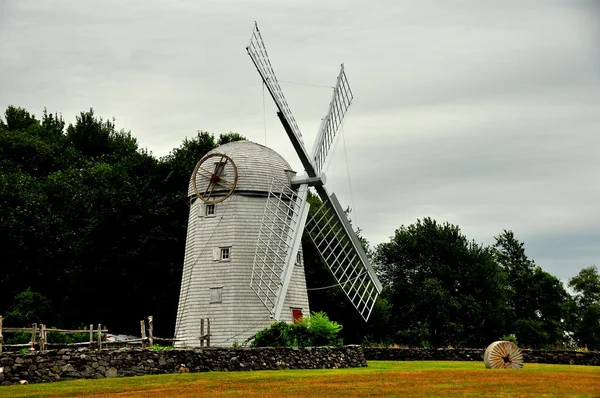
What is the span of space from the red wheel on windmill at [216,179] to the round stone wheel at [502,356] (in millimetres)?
15525

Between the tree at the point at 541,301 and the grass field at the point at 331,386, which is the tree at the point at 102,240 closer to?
the grass field at the point at 331,386

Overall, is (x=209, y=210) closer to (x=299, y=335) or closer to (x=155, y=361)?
(x=299, y=335)

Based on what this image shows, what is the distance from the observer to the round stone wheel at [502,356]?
1188 inches

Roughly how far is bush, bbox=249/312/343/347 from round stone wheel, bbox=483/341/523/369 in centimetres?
759

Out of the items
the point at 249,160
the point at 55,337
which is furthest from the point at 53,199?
the point at 249,160

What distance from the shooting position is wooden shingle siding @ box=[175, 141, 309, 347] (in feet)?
125

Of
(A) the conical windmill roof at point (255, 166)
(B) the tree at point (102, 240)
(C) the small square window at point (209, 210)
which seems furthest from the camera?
(B) the tree at point (102, 240)

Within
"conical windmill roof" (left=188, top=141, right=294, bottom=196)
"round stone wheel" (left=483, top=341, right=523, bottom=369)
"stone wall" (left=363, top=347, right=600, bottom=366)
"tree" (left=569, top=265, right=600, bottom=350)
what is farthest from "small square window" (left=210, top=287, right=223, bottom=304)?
"tree" (left=569, top=265, right=600, bottom=350)

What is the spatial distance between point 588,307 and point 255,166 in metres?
51.7

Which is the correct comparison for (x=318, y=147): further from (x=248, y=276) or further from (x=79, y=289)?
(x=79, y=289)

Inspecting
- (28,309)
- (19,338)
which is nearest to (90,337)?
(19,338)

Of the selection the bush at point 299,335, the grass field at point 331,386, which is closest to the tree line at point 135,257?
the bush at point 299,335

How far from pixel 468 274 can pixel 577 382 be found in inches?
1657

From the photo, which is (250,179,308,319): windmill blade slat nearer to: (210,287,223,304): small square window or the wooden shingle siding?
the wooden shingle siding
